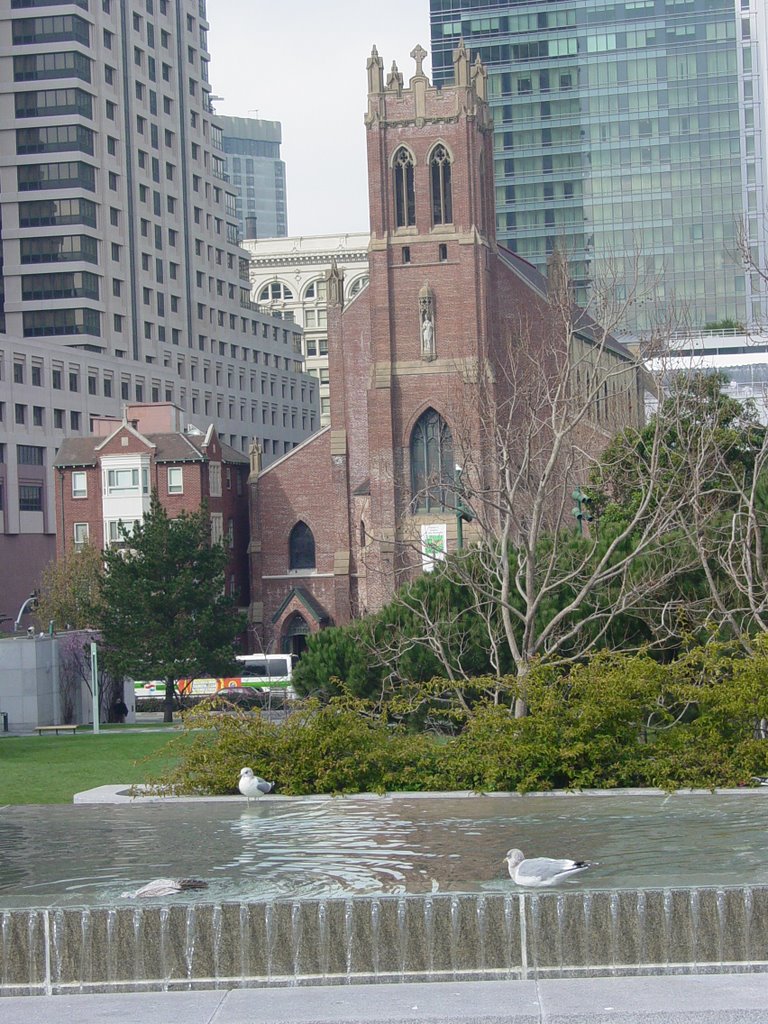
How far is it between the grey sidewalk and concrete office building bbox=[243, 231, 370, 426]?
5855 inches

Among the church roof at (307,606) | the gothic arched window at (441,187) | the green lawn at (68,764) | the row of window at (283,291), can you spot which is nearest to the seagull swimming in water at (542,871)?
the green lawn at (68,764)

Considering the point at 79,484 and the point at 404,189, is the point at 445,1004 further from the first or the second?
the point at 79,484

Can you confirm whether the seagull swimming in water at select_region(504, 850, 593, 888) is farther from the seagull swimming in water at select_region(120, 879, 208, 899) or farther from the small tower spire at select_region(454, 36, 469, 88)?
the small tower spire at select_region(454, 36, 469, 88)

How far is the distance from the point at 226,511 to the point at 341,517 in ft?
30.3

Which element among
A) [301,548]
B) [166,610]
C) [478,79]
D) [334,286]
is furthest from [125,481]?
[478,79]

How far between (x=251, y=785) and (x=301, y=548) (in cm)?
5669

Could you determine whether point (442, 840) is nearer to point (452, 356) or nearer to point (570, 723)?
point (570, 723)

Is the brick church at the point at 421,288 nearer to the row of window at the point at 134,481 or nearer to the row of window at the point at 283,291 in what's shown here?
the row of window at the point at 134,481

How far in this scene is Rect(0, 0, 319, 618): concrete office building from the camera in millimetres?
84688

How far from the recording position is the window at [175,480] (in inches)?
3002

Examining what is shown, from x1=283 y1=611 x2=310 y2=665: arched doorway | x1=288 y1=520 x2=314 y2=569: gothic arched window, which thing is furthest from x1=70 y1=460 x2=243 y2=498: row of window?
x1=283 y1=611 x2=310 y2=665: arched doorway

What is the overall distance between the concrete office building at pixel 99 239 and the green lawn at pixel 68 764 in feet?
160

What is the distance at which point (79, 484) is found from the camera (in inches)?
3054

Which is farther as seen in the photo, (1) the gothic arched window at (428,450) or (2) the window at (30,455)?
(2) the window at (30,455)
